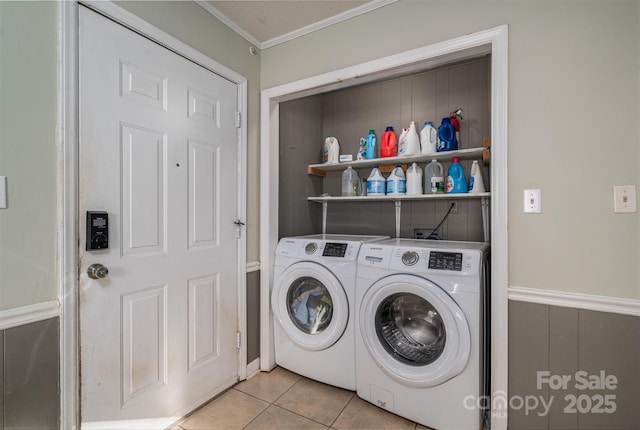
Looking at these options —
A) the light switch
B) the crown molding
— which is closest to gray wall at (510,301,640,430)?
the crown molding

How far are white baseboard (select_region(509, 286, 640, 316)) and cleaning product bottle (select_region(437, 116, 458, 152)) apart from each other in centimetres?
99

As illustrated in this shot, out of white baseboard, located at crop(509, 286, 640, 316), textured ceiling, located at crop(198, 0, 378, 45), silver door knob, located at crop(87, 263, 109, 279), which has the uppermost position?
textured ceiling, located at crop(198, 0, 378, 45)

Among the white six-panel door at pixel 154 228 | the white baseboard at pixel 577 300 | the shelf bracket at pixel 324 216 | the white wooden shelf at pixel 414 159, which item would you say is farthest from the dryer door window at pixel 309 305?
the white baseboard at pixel 577 300

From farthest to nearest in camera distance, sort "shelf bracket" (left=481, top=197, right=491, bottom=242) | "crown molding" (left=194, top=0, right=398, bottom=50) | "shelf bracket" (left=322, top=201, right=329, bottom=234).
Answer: "shelf bracket" (left=322, top=201, right=329, bottom=234), "shelf bracket" (left=481, top=197, right=491, bottom=242), "crown molding" (left=194, top=0, right=398, bottom=50)

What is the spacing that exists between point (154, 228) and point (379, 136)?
6.11 ft

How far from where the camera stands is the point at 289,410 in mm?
1764

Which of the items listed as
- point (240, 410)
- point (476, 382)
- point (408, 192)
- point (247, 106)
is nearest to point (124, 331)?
point (240, 410)

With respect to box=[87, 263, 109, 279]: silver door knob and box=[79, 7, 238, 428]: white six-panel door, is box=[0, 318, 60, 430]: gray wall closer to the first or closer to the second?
box=[79, 7, 238, 428]: white six-panel door

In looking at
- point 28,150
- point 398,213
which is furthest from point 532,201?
point 28,150

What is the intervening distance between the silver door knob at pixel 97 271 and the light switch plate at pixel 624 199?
7.14 feet

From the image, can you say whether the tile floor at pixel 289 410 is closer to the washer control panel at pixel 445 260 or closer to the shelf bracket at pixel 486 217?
the washer control panel at pixel 445 260

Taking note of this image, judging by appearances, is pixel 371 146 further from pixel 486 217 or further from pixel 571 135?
pixel 571 135

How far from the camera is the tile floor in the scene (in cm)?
164

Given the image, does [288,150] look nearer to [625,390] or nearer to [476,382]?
[476,382]
